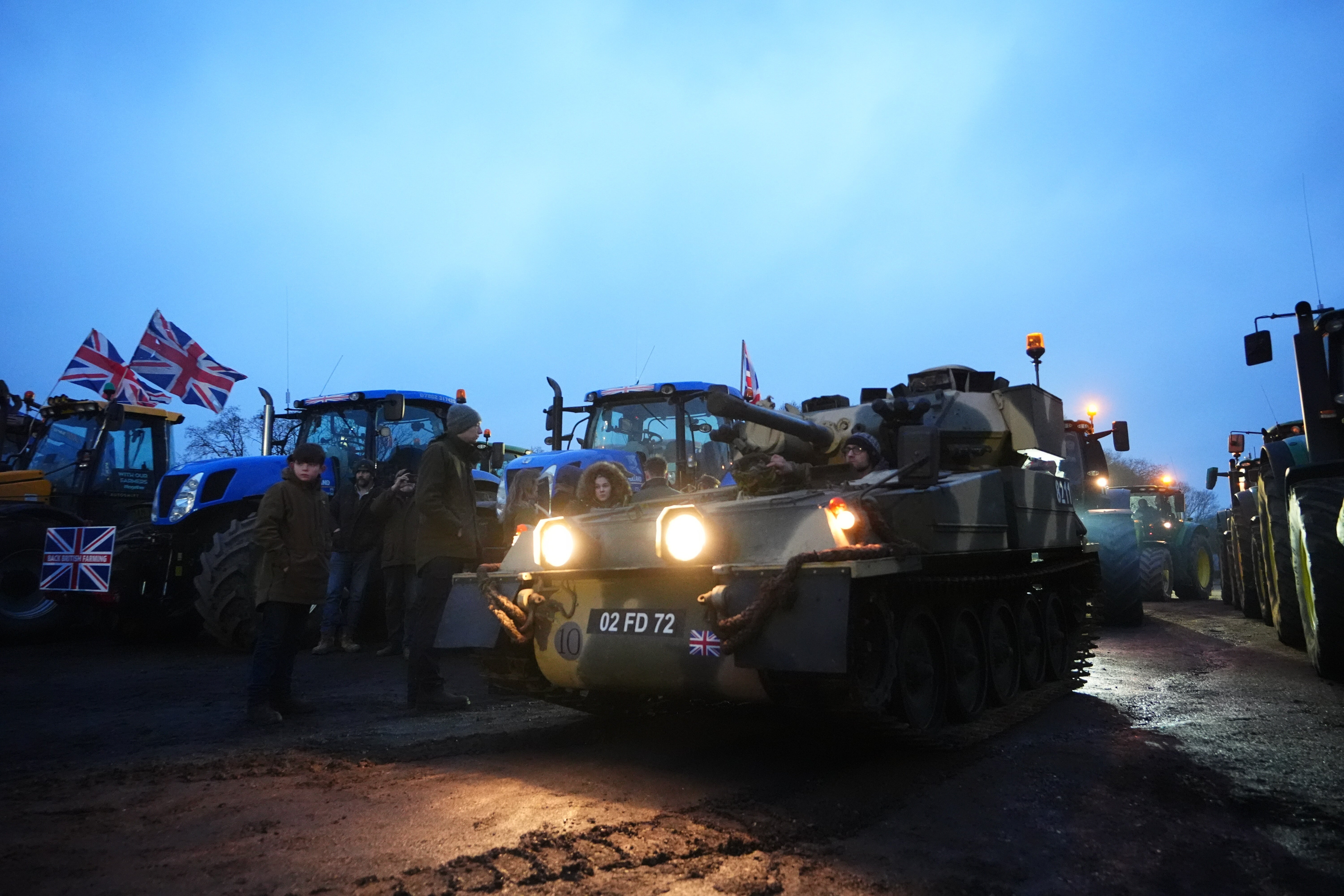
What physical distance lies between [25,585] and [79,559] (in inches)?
71.0

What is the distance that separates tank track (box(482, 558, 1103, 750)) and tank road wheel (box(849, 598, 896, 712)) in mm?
101

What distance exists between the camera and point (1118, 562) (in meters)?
11.2

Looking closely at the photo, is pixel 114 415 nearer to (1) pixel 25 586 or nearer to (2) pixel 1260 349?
(1) pixel 25 586

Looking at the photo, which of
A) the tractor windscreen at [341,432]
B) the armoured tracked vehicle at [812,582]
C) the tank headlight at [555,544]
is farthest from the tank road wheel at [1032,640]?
the tractor windscreen at [341,432]

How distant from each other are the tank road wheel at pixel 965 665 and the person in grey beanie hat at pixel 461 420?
3.40 m

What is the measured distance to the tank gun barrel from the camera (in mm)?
5203

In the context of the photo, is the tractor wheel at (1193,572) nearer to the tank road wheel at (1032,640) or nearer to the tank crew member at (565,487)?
the tank road wheel at (1032,640)

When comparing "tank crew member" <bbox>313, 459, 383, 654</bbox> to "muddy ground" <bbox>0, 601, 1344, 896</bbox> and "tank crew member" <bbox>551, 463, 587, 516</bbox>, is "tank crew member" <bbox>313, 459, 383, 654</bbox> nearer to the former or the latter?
"tank crew member" <bbox>551, 463, 587, 516</bbox>

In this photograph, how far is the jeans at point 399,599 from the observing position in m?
8.61

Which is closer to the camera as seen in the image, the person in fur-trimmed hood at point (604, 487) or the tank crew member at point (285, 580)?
the tank crew member at point (285, 580)

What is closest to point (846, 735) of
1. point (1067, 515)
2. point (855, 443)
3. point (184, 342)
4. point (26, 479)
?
point (855, 443)

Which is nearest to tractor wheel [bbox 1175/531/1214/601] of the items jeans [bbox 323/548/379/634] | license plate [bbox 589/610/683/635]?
jeans [bbox 323/548/379/634]

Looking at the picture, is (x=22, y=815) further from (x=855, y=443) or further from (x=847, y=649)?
(x=855, y=443)

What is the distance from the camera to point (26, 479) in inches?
445
